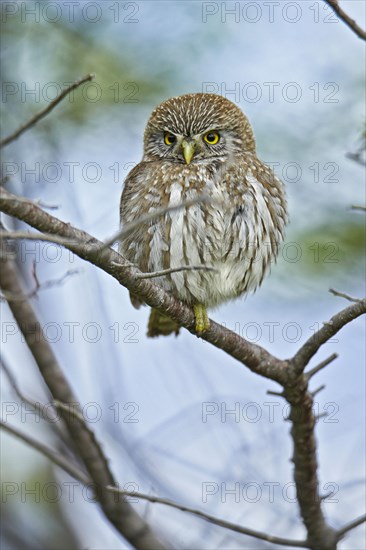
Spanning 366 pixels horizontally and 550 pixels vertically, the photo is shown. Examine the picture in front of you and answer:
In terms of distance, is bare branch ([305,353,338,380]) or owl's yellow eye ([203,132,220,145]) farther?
owl's yellow eye ([203,132,220,145])

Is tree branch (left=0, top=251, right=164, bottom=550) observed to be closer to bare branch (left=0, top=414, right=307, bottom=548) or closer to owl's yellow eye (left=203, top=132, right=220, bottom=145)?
bare branch (left=0, top=414, right=307, bottom=548)

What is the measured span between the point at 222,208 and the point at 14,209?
1875mm

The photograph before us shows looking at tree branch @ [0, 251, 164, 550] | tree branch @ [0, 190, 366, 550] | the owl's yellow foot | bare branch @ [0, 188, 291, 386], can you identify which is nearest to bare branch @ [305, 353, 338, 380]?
tree branch @ [0, 190, 366, 550]

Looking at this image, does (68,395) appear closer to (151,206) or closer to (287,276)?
(151,206)

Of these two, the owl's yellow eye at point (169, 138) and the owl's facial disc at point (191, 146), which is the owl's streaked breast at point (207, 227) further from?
the owl's yellow eye at point (169, 138)

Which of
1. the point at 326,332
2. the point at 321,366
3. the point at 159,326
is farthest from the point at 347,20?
the point at 159,326

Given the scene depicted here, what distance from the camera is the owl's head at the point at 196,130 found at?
578 cm

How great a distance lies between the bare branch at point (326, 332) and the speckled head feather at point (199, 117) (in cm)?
190

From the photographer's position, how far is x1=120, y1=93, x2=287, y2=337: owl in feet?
17.1

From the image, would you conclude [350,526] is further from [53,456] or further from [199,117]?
[199,117]

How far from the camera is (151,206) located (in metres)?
5.39

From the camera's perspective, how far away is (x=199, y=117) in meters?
5.83

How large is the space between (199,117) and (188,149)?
29cm

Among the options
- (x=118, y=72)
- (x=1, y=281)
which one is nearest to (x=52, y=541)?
(x=1, y=281)
